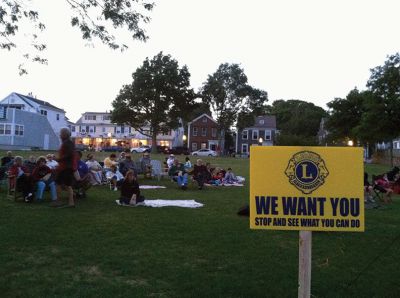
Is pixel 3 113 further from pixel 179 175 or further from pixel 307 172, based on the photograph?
pixel 307 172

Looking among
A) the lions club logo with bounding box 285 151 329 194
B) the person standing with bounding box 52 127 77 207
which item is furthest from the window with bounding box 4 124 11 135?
the lions club logo with bounding box 285 151 329 194

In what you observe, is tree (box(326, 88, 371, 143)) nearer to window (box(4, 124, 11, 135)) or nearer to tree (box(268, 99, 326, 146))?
tree (box(268, 99, 326, 146))

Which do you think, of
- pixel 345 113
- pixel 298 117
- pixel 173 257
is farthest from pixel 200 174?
pixel 298 117

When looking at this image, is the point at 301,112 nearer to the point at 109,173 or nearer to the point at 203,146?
the point at 203,146

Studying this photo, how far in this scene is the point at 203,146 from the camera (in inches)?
3105

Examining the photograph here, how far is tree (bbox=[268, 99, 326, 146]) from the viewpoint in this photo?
320 ft

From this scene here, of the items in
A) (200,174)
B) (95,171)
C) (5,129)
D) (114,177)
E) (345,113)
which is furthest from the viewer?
(345,113)

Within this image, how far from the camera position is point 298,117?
102 m

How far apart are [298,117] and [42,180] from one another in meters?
94.6

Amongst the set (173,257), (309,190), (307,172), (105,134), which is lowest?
(173,257)

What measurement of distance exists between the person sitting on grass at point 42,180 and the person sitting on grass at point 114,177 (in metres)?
3.03

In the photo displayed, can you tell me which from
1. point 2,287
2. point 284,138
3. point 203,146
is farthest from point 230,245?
point 203,146

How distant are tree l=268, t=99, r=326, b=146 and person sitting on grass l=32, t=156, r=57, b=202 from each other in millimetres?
79536

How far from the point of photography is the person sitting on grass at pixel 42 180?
11.0 m
